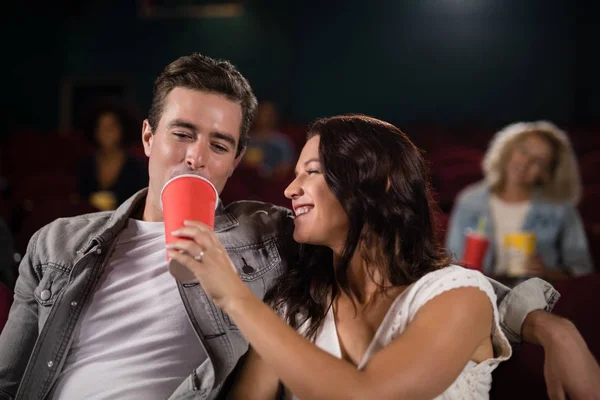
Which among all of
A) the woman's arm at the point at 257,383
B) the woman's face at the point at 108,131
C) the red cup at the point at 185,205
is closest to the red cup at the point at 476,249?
the woman's arm at the point at 257,383

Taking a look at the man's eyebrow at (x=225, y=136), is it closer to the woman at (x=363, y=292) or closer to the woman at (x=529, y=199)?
the woman at (x=363, y=292)

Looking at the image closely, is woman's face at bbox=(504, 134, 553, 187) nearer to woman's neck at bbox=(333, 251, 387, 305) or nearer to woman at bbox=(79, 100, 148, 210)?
woman at bbox=(79, 100, 148, 210)

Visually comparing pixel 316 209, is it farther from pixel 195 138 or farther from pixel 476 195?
pixel 476 195

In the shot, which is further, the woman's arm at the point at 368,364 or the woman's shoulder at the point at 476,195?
the woman's shoulder at the point at 476,195

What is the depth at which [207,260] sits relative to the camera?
1.06 meters

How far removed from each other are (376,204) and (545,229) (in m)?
2.12

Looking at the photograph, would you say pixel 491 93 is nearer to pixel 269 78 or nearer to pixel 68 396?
pixel 269 78

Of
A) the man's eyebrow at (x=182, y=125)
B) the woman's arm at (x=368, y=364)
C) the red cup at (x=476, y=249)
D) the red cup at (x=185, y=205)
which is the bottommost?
the red cup at (x=476, y=249)

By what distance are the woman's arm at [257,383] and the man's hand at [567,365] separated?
0.52 m

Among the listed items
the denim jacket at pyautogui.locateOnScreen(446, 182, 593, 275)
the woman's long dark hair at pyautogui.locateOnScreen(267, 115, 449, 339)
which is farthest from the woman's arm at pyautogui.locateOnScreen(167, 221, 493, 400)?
the denim jacket at pyautogui.locateOnScreen(446, 182, 593, 275)

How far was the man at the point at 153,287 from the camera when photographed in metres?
1.44

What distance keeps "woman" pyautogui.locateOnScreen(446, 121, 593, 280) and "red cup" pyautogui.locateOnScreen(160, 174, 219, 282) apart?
222 centimetres

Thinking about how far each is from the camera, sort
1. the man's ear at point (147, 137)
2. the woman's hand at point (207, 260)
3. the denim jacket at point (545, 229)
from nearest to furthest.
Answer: the woman's hand at point (207, 260), the man's ear at point (147, 137), the denim jacket at point (545, 229)

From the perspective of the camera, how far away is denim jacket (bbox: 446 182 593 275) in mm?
3086
